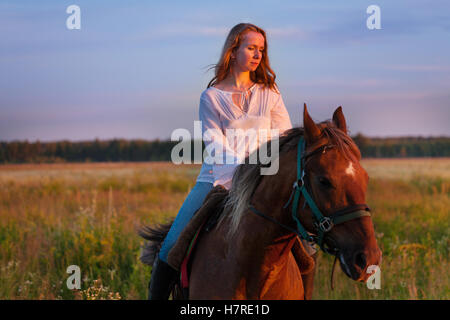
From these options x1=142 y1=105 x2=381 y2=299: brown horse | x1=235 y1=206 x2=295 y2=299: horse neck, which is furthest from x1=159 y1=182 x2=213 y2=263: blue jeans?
Result: x1=235 y1=206 x2=295 y2=299: horse neck

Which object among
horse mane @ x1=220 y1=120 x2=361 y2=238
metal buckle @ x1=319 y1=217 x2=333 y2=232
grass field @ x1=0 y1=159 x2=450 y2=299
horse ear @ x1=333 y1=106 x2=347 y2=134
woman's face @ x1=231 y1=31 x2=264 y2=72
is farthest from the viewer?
grass field @ x1=0 y1=159 x2=450 y2=299

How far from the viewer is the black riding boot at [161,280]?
151 inches

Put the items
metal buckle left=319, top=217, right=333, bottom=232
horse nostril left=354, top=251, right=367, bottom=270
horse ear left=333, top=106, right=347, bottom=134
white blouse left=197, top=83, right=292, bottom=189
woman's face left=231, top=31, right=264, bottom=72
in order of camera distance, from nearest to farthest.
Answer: horse nostril left=354, top=251, right=367, bottom=270 → metal buckle left=319, top=217, right=333, bottom=232 → horse ear left=333, top=106, right=347, bottom=134 → white blouse left=197, top=83, right=292, bottom=189 → woman's face left=231, top=31, right=264, bottom=72

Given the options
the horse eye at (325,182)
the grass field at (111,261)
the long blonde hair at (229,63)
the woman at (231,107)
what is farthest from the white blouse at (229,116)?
the grass field at (111,261)

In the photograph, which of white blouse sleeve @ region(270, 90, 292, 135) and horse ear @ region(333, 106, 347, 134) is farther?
white blouse sleeve @ region(270, 90, 292, 135)

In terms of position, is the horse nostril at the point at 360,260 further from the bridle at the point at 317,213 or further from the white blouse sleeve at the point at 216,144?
the white blouse sleeve at the point at 216,144

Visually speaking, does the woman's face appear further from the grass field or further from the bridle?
→ the grass field

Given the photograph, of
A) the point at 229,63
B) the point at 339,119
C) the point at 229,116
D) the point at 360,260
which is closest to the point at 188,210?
the point at 229,116

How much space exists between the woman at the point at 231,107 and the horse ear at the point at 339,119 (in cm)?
84

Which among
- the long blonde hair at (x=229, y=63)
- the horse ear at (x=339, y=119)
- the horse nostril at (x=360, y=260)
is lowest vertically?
the horse nostril at (x=360, y=260)

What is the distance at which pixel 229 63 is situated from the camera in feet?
13.0

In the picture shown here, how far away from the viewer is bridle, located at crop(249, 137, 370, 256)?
2.47m

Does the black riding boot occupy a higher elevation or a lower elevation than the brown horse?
lower

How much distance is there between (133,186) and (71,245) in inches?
678
